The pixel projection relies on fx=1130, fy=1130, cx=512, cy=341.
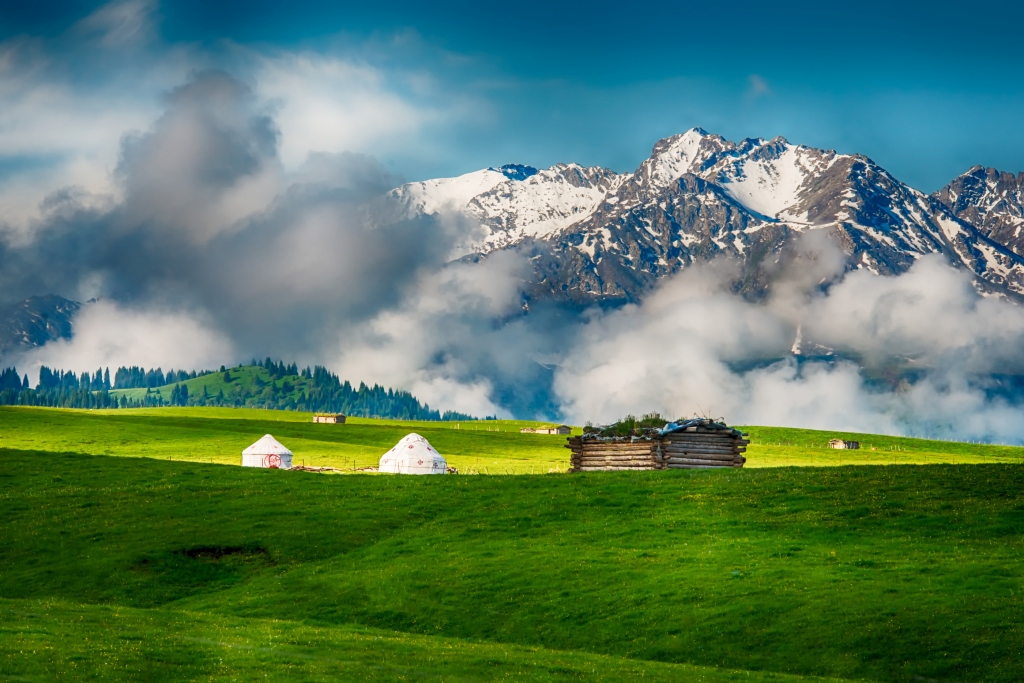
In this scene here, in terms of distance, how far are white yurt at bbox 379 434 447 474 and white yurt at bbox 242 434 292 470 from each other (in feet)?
36.8

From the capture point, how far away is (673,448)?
81.7 meters

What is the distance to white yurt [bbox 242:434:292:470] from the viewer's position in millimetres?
115625

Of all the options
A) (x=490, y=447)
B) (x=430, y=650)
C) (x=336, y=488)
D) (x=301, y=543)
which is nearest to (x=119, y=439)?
(x=490, y=447)

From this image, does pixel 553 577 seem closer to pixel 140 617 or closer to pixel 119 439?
pixel 140 617

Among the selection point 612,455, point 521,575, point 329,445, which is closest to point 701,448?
point 612,455

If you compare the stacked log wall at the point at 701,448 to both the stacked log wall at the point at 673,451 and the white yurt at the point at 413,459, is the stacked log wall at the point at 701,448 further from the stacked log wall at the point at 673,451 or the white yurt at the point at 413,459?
the white yurt at the point at 413,459

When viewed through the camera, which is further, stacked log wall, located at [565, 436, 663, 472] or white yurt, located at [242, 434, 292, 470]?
white yurt, located at [242, 434, 292, 470]

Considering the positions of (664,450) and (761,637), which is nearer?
(761,637)

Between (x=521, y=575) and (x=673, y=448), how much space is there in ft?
109

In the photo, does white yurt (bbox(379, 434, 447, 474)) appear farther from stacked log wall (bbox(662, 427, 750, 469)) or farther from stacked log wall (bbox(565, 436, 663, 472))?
stacked log wall (bbox(662, 427, 750, 469))

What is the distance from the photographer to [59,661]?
100 feet

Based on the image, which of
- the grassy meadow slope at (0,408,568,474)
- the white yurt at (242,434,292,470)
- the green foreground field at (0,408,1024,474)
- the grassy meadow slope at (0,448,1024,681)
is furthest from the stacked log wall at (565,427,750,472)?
the white yurt at (242,434,292,470)

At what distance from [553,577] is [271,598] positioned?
1248 cm

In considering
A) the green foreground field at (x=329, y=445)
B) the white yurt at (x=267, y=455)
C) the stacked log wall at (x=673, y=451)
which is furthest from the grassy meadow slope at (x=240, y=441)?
the stacked log wall at (x=673, y=451)
